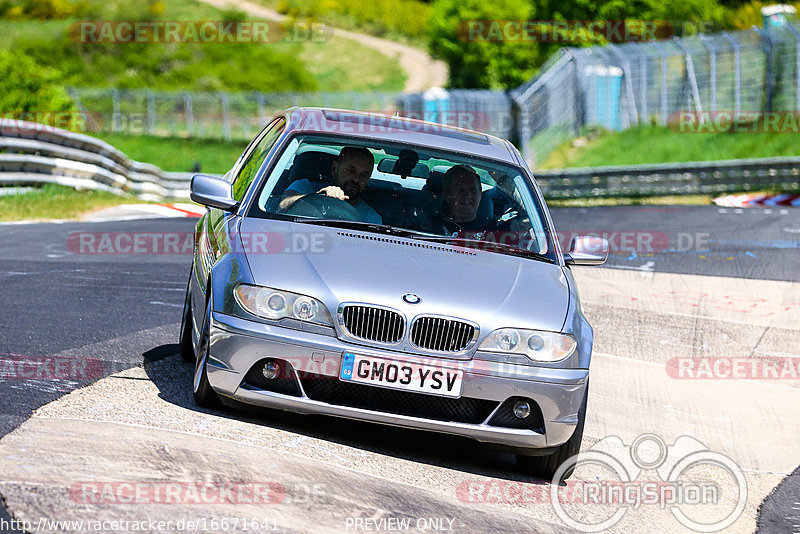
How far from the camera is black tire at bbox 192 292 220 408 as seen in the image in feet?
17.9

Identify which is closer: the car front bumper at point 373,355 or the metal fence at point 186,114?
the car front bumper at point 373,355

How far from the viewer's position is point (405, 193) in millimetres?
6555

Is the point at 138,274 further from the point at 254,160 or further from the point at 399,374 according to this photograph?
the point at 399,374

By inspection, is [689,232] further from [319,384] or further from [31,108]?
[31,108]

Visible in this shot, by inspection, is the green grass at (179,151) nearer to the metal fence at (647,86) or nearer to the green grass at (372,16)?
the metal fence at (647,86)

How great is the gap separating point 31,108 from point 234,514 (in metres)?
25.4

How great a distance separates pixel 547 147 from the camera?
110 ft

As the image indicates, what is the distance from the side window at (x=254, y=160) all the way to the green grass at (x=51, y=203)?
999 cm

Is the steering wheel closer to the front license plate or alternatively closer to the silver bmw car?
the silver bmw car

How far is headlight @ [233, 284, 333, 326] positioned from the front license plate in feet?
0.72

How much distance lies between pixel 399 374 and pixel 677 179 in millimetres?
18932

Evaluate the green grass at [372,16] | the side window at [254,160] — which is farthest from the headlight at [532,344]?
the green grass at [372,16]

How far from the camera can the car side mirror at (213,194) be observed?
236 inches

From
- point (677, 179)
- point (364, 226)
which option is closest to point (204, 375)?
point (364, 226)
